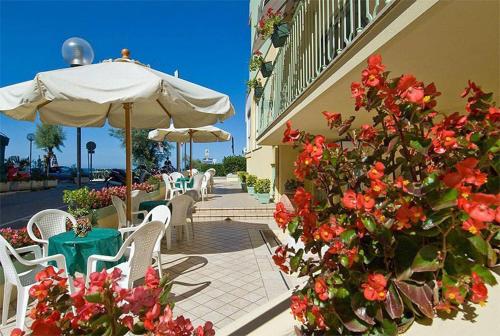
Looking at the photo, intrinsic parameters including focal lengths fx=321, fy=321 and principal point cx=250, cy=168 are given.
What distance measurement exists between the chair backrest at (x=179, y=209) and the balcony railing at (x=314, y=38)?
2.56 metres

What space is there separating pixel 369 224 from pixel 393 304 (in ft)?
1.11

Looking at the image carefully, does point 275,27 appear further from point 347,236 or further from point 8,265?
point 347,236

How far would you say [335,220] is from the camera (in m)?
1.26

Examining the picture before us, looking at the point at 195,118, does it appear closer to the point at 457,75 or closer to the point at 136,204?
the point at 136,204

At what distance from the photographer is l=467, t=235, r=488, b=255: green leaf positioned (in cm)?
108

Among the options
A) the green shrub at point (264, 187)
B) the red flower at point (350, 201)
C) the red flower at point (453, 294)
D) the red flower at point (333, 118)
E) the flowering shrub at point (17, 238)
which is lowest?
the flowering shrub at point (17, 238)

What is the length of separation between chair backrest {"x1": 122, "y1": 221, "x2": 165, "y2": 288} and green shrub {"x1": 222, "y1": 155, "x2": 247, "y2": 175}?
21.8 m

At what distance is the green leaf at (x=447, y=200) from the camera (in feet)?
3.24

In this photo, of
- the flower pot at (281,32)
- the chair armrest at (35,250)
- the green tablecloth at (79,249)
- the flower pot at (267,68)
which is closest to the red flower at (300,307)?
the green tablecloth at (79,249)

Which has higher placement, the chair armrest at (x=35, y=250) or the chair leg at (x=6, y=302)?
the chair armrest at (x=35, y=250)

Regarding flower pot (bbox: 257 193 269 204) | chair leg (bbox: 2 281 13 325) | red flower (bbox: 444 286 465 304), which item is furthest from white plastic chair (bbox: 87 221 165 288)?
flower pot (bbox: 257 193 269 204)

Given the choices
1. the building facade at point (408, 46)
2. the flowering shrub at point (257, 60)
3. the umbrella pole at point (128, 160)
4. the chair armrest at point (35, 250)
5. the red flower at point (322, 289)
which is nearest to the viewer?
the red flower at point (322, 289)

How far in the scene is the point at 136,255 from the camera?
316cm

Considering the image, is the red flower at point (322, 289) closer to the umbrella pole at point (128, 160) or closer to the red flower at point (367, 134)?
the red flower at point (367, 134)
